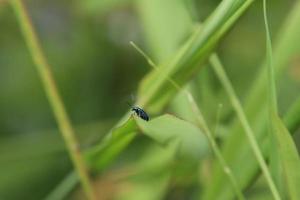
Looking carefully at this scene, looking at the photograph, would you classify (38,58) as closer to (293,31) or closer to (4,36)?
Answer: (293,31)

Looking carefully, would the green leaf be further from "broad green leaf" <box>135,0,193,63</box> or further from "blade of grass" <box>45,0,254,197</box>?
"broad green leaf" <box>135,0,193,63</box>

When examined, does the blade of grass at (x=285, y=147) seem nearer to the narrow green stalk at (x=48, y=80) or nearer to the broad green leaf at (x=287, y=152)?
the broad green leaf at (x=287, y=152)

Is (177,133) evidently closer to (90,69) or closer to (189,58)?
(189,58)

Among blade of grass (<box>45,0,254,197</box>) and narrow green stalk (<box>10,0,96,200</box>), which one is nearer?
blade of grass (<box>45,0,254,197</box>)

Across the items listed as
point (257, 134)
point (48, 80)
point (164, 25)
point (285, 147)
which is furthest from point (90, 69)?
point (285, 147)

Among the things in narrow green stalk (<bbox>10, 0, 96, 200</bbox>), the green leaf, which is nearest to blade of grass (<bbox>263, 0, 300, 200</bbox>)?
the green leaf

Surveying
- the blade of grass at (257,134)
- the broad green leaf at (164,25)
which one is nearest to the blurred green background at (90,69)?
the broad green leaf at (164,25)
